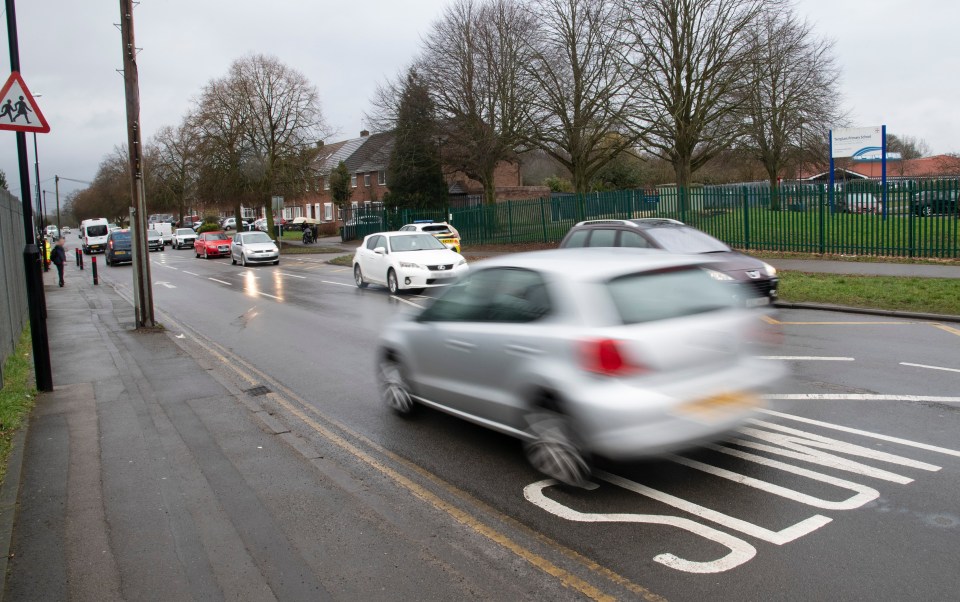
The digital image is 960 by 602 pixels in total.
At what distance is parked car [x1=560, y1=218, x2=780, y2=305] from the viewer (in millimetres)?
12070

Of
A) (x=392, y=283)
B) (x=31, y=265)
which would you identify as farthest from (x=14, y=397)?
(x=392, y=283)

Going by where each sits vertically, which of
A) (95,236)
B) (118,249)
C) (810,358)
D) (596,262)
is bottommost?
(810,358)

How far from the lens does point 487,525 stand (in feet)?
15.2

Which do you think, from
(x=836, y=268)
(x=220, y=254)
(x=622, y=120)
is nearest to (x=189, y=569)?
(x=836, y=268)

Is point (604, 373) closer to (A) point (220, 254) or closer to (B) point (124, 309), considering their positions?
(B) point (124, 309)

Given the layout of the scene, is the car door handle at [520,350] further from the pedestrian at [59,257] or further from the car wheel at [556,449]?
the pedestrian at [59,257]

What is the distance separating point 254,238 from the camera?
33312 mm

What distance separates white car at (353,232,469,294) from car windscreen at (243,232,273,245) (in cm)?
1423

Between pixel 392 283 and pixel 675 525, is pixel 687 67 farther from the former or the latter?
pixel 675 525

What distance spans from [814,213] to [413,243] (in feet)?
36.6

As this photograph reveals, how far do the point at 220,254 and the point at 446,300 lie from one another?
36069 millimetres

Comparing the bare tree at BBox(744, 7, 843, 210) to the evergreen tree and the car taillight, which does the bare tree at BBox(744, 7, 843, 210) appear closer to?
the evergreen tree

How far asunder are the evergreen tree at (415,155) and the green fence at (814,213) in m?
12.9

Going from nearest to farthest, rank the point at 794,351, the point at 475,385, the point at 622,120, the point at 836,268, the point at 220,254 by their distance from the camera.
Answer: the point at 475,385 → the point at 794,351 → the point at 836,268 → the point at 622,120 → the point at 220,254
